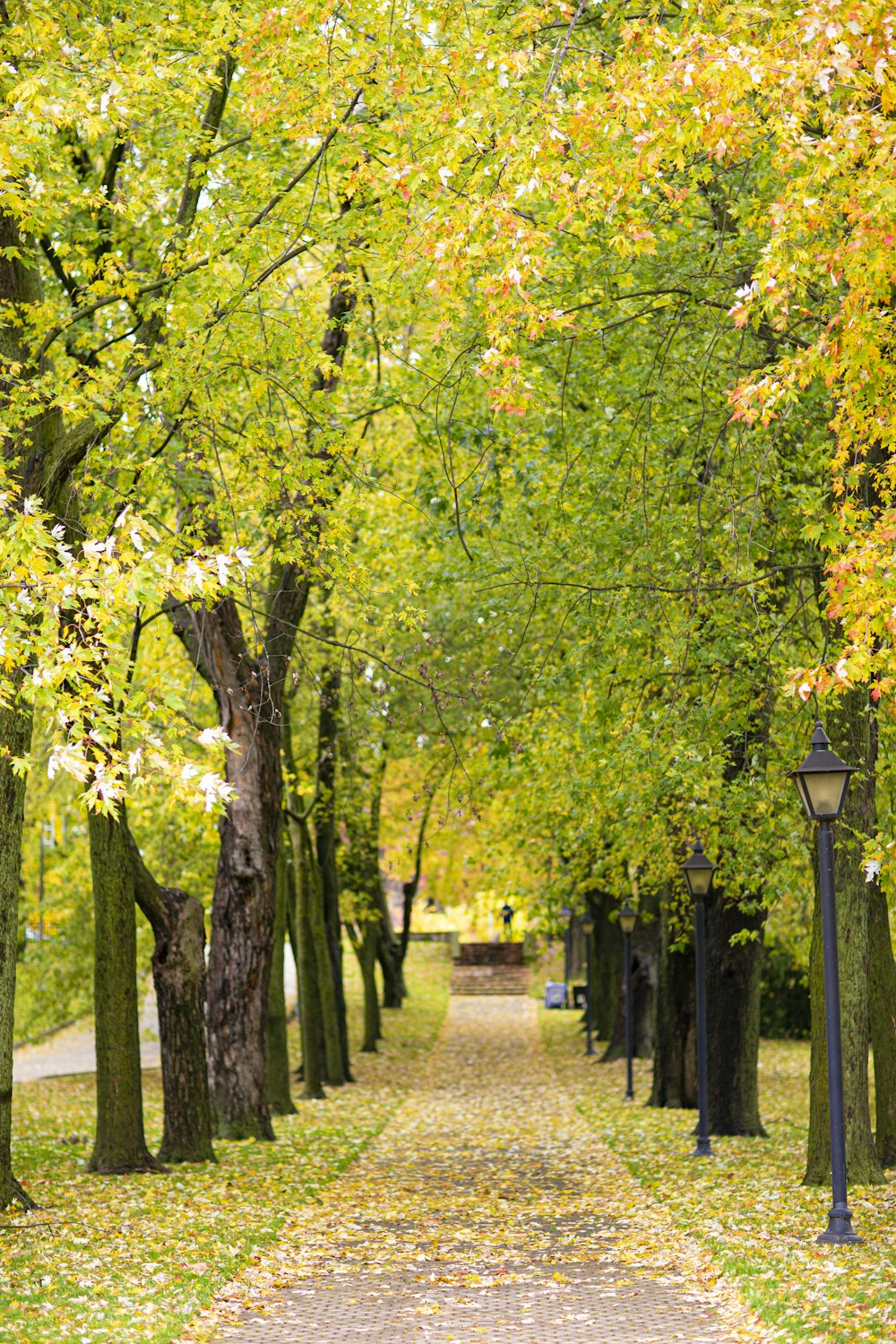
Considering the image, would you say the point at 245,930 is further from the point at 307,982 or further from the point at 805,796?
the point at 805,796

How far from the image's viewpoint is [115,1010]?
1352 cm

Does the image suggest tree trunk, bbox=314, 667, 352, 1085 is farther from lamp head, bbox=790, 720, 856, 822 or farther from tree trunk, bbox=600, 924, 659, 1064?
lamp head, bbox=790, 720, 856, 822

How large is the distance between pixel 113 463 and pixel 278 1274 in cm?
596

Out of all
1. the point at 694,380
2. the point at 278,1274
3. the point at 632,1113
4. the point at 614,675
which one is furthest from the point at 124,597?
the point at 632,1113

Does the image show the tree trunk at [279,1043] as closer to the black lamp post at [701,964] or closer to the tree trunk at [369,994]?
the black lamp post at [701,964]

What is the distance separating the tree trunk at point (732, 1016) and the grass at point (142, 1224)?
14.0ft

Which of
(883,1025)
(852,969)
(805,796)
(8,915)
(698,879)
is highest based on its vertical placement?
(805,796)

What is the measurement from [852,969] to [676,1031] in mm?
8875

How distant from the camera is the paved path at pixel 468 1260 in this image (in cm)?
792

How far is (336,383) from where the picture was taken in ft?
56.4

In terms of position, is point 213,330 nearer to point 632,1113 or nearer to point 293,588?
point 293,588

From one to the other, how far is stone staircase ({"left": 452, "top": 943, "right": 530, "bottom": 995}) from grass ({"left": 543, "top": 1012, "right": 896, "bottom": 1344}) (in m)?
33.4

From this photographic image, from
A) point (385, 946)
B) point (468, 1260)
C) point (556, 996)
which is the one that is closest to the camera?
point (468, 1260)

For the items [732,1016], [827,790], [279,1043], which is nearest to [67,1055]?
[279,1043]
